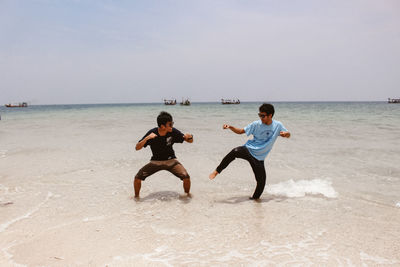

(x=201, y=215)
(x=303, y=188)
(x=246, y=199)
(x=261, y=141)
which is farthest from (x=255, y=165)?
(x=303, y=188)

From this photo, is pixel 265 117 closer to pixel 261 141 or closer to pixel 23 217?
pixel 261 141

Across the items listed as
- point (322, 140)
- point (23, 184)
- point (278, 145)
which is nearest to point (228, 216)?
point (23, 184)

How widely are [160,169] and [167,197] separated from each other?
537 millimetres

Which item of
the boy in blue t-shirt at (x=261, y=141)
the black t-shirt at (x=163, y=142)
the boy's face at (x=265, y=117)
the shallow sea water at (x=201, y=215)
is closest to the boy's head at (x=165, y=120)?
the black t-shirt at (x=163, y=142)

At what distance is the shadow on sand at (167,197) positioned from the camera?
4.88 m

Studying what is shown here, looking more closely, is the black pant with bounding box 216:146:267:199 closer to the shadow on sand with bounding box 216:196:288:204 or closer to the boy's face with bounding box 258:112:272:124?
the shadow on sand with bounding box 216:196:288:204

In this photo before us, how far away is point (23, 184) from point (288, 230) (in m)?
5.17

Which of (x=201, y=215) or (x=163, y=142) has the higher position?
(x=163, y=142)

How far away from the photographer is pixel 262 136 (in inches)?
185

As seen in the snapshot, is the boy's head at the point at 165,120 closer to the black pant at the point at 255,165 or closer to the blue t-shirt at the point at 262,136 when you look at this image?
the black pant at the point at 255,165

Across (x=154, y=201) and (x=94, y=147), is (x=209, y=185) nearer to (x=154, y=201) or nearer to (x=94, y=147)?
(x=154, y=201)

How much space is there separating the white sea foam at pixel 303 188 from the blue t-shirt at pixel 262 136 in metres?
1.04

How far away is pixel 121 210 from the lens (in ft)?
14.2

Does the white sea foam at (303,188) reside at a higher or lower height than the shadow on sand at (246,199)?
higher
